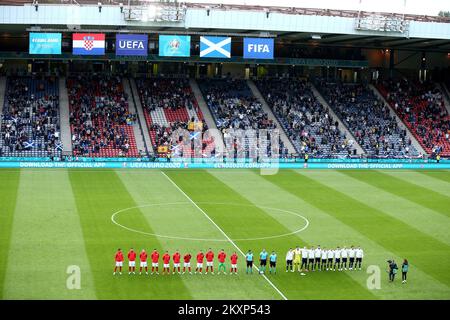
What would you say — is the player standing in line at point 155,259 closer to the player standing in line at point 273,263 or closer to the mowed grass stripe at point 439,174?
the player standing in line at point 273,263

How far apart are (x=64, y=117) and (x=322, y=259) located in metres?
37.4

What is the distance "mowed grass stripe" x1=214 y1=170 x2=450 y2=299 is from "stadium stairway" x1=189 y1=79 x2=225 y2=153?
885 centimetres

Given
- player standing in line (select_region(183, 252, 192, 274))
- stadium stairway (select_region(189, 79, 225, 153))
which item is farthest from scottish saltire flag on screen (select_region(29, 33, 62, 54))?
player standing in line (select_region(183, 252, 192, 274))

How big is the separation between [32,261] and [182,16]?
104 feet

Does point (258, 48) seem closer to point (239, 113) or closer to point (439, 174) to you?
point (239, 113)

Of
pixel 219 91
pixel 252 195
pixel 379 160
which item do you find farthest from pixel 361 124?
pixel 252 195

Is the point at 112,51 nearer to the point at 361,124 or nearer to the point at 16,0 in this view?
the point at 16,0

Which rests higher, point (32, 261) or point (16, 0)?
point (16, 0)

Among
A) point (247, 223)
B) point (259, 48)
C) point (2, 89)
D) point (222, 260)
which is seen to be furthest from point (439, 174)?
point (2, 89)

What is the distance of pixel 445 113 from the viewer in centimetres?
6625

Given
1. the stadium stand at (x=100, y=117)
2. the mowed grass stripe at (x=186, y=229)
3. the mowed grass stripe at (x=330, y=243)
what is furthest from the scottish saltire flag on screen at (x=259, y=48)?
the mowed grass stripe at (x=186, y=229)

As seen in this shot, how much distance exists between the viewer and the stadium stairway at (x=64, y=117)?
5344 centimetres

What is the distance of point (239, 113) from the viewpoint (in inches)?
2399

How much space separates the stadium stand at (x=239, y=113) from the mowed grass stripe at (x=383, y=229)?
11423 millimetres
